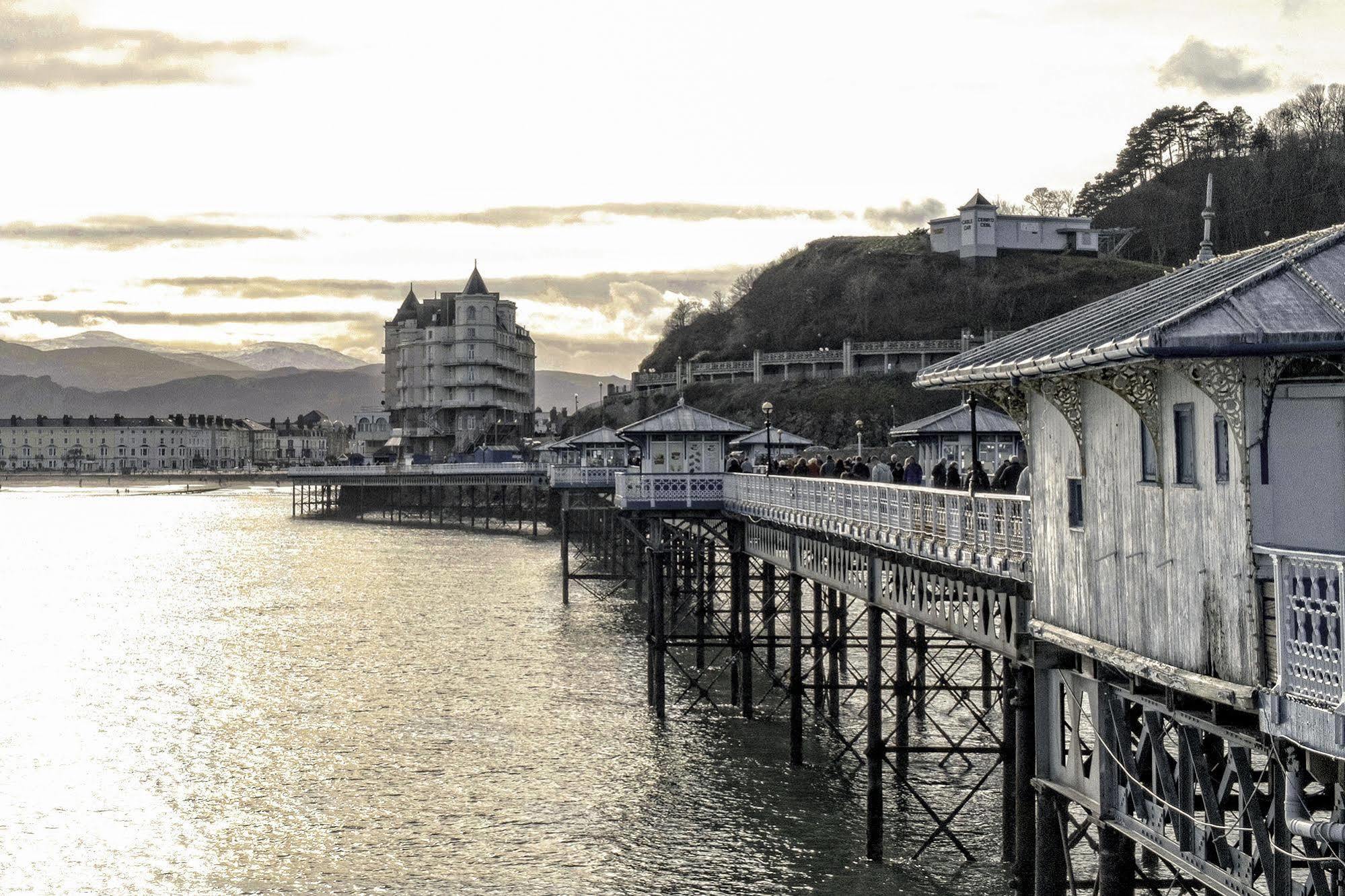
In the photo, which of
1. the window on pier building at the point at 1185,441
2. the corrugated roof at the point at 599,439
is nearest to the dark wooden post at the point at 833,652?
the window on pier building at the point at 1185,441

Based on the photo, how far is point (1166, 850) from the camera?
39.2 feet

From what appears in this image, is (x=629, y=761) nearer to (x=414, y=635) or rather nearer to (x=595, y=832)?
(x=595, y=832)

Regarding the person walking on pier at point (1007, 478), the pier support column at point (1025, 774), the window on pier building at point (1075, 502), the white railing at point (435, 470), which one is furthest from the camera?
the white railing at point (435, 470)

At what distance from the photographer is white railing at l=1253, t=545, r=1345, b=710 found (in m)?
9.20

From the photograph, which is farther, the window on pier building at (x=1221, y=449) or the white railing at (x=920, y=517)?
the white railing at (x=920, y=517)

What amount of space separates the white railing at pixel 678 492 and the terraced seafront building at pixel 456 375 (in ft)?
413

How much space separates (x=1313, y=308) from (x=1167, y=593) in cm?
262

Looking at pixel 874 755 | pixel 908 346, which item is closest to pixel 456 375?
pixel 908 346

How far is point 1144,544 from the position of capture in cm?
1210

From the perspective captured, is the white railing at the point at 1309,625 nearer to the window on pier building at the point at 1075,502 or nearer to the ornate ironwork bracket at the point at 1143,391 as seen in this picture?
the ornate ironwork bracket at the point at 1143,391

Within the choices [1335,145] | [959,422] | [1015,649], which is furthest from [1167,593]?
[1335,145]

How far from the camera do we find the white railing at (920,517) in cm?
1562

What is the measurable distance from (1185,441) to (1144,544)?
43.4 inches

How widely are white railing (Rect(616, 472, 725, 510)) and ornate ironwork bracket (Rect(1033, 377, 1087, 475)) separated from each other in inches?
918
